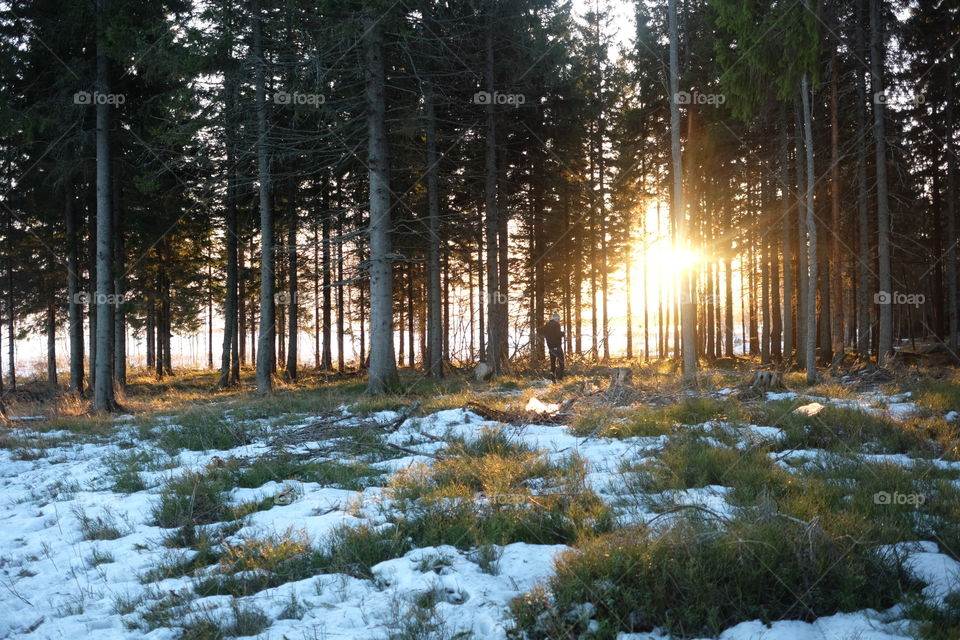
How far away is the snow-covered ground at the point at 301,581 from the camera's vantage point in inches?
121

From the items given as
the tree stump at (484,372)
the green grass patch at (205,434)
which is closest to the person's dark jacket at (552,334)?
the tree stump at (484,372)

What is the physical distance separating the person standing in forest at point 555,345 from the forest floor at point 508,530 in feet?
23.5

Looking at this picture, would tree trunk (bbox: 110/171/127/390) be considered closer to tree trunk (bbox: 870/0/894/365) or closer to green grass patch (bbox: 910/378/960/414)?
green grass patch (bbox: 910/378/960/414)

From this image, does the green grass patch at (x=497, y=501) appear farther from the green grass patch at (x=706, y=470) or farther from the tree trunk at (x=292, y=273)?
the tree trunk at (x=292, y=273)

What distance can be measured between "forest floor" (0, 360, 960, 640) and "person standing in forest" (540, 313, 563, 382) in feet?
23.5

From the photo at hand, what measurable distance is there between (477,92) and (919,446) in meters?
15.0

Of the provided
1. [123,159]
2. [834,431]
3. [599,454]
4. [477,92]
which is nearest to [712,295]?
[477,92]

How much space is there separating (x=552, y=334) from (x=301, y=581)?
12.9m

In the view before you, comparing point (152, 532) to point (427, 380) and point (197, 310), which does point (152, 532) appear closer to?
point (427, 380)

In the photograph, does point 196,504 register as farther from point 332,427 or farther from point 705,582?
point 705,582

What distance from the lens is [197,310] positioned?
3256 centimetres

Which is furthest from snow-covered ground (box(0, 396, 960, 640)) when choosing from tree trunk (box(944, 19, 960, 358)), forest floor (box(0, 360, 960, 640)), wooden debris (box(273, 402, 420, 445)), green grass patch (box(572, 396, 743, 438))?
tree trunk (box(944, 19, 960, 358))

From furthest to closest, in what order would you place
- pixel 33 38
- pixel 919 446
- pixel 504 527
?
pixel 33 38, pixel 919 446, pixel 504 527

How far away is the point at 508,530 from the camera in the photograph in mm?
4074
